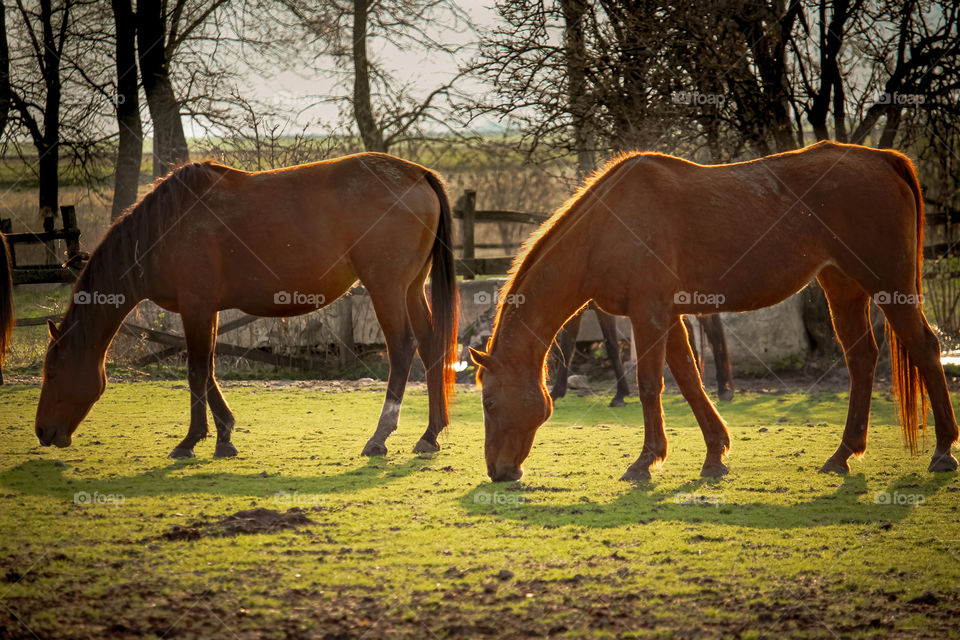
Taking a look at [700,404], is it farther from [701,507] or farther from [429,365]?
[429,365]

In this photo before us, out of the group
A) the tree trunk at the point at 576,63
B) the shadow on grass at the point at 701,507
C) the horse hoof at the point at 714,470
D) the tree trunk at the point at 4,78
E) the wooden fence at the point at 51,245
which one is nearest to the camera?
the shadow on grass at the point at 701,507

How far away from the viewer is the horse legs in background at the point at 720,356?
8.95 meters

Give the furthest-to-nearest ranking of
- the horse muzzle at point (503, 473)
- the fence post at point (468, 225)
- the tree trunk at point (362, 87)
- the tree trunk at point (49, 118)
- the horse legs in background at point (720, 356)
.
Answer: the tree trunk at point (362, 87)
the tree trunk at point (49, 118)
the fence post at point (468, 225)
the horse legs in background at point (720, 356)
the horse muzzle at point (503, 473)

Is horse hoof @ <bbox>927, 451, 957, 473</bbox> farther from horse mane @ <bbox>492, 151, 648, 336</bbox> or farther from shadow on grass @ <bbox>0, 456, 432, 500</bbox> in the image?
shadow on grass @ <bbox>0, 456, 432, 500</bbox>

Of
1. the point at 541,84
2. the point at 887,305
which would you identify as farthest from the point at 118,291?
the point at 541,84

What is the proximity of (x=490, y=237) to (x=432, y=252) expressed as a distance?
2390cm

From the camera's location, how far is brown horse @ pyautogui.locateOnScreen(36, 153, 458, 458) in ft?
19.7

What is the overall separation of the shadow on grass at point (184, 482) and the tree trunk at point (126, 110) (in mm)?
11827

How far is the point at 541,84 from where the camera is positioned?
11.1 metres

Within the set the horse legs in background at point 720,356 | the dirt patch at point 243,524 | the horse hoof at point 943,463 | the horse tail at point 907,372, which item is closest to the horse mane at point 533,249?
the dirt patch at point 243,524

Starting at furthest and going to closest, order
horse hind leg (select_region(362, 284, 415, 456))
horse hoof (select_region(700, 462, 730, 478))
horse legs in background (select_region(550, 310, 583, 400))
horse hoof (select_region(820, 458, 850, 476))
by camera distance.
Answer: horse legs in background (select_region(550, 310, 583, 400)), horse hind leg (select_region(362, 284, 415, 456)), horse hoof (select_region(820, 458, 850, 476)), horse hoof (select_region(700, 462, 730, 478))

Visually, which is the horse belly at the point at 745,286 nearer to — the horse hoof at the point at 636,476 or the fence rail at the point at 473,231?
the horse hoof at the point at 636,476

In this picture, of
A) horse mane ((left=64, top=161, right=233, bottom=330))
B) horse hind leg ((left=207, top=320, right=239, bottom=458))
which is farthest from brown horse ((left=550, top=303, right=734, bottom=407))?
horse mane ((left=64, top=161, right=233, bottom=330))

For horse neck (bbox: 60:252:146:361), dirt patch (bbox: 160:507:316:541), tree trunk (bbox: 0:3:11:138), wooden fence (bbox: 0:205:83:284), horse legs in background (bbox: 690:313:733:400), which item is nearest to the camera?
dirt patch (bbox: 160:507:316:541)
